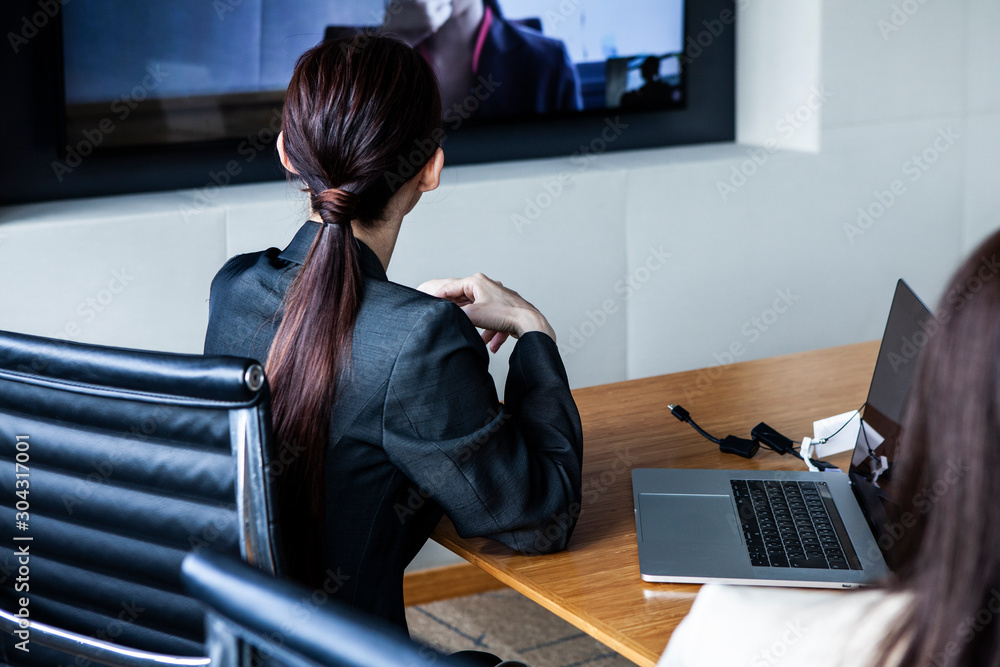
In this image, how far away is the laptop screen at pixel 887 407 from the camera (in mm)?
1250

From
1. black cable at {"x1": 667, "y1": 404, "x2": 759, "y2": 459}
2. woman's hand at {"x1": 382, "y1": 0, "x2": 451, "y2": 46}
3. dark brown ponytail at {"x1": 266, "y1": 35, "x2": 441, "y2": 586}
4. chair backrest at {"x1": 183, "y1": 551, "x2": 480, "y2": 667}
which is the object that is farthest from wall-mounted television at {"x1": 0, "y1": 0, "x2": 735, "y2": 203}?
chair backrest at {"x1": 183, "y1": 551, "x2": 480, "y2": 667}

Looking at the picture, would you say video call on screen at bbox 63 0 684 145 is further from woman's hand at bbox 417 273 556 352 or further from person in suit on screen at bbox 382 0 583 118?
woman's hand at bbox 417 273 556 352

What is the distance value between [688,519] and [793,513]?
0.43 ft

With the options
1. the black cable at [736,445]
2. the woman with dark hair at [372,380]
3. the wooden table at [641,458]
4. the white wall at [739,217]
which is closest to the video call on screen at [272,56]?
the white wall at [739,217]

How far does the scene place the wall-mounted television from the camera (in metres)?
2.39

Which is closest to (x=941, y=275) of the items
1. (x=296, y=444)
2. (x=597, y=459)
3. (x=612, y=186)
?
(x=612, y=186)

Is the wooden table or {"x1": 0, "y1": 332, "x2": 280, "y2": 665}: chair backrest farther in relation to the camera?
the wooden table

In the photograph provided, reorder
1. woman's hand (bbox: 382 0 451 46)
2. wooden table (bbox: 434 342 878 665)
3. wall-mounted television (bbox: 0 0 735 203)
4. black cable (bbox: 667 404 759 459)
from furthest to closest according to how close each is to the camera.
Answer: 1. woman's hand (bbox: 382 0 451 46)
2. wall-mounted television (bbox: 0 0 735 203)
3. black cable (bbox: 667 404 759 459)
4. wooden table (bbox: 434 342 878 665)

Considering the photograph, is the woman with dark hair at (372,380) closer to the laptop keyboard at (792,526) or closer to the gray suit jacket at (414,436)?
the gray suit jacket at (414,436)

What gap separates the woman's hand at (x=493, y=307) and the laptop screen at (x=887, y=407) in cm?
44

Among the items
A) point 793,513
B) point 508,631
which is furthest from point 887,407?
point 508,631

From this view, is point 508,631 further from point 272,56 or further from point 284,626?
point 284,626

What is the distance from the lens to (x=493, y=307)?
4.63 feet

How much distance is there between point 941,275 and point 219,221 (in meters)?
2.23
